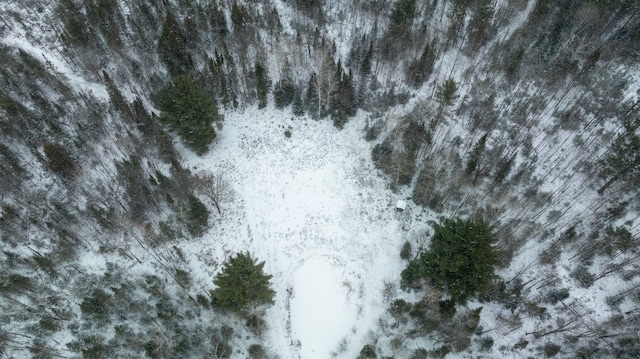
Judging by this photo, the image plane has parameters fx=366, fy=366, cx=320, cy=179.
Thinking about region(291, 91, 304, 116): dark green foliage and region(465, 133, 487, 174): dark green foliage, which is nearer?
region(465, 133, 487, 174): dark green foliage

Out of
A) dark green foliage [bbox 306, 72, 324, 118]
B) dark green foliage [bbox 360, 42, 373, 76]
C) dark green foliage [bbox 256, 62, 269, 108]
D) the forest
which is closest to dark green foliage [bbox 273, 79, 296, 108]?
the forest

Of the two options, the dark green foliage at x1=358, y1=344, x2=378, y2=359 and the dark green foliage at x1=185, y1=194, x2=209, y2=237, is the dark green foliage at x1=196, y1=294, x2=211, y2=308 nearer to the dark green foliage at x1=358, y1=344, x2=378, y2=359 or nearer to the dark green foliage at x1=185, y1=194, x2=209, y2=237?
the dark green foliage at x1=185, y1=194, x2=209, y2=237

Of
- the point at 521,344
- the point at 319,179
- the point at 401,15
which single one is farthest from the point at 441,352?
the point at 401,15

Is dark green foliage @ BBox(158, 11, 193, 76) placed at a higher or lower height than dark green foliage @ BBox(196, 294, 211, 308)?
higher

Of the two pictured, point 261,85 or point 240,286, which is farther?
point 261,85

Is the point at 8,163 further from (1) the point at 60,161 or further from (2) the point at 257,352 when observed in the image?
(2) the point at 257,352

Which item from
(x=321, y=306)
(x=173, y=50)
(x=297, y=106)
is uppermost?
(x=173, y=50)

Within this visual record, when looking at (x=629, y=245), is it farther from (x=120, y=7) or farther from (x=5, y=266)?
(x=120, y=7)
